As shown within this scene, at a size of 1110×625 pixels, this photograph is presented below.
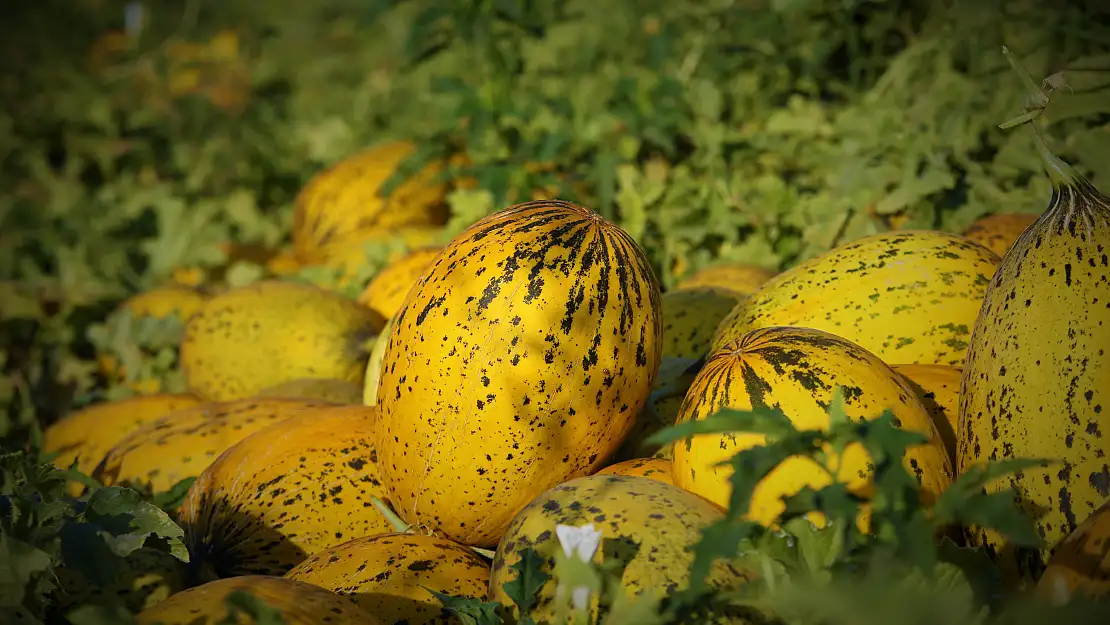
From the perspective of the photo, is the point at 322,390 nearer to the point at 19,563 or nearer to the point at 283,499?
the point at 283,499

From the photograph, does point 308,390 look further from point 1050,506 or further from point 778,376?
point 1050,506

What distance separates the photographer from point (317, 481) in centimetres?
236

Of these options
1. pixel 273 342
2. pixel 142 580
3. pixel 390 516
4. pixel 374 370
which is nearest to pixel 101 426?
pixel 273 342

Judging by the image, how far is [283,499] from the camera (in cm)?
233

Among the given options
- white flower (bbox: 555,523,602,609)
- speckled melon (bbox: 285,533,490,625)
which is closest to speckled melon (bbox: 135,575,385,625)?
speckled melon (bbox: 285,533,490,625)

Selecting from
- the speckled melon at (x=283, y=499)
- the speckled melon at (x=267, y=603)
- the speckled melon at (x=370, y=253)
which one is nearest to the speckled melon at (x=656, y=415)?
the speckled melon at (x=283, y=499)

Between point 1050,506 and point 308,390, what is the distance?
2307mm

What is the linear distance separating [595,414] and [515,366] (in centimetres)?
21

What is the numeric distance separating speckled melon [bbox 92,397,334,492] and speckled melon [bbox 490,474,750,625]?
109 cm

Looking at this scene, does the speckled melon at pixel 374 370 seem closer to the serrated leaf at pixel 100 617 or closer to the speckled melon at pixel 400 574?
the speckled melon at pixel 400 574

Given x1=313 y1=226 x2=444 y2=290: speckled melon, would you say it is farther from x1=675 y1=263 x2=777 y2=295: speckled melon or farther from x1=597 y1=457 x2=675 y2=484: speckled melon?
x1=597 y1=457 x2=675 y2=484: speckled melon

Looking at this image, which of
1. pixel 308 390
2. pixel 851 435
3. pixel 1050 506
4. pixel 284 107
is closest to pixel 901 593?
pixel 851 435

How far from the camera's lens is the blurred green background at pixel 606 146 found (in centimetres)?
365

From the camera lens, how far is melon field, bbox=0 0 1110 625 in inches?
64.1
